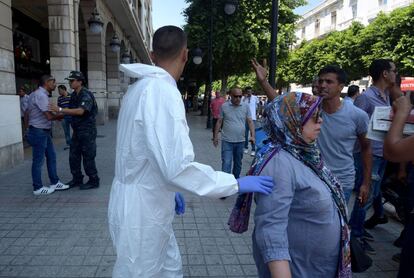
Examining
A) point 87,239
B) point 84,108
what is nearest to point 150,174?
point 87,239

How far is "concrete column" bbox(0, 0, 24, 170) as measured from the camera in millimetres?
7918

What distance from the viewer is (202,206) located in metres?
5.78

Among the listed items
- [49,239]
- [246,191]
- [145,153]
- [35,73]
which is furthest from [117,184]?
[35,73]

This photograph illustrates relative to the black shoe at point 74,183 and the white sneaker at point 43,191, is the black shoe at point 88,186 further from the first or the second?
the white sneaker at point 43,191

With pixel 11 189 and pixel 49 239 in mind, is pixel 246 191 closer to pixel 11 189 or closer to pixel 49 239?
pixel 49 239

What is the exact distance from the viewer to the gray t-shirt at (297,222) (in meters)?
1.73

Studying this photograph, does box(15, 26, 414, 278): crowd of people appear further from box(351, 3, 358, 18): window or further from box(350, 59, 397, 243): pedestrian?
box(351, 3, 358, 18): window

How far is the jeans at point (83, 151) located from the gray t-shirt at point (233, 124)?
7.31ft

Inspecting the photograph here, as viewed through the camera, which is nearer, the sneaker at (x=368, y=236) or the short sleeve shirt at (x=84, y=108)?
the sneaker at (x=368, y=236)

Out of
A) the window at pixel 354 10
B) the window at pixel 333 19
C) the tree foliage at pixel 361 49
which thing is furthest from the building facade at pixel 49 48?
the window at pixel 333 19

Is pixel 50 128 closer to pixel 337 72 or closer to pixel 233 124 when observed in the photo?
pixel 233 124

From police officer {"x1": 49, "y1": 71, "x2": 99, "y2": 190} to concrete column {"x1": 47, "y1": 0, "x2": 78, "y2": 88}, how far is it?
657cm

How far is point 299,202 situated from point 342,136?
2.02 m

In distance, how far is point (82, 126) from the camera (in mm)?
6387
